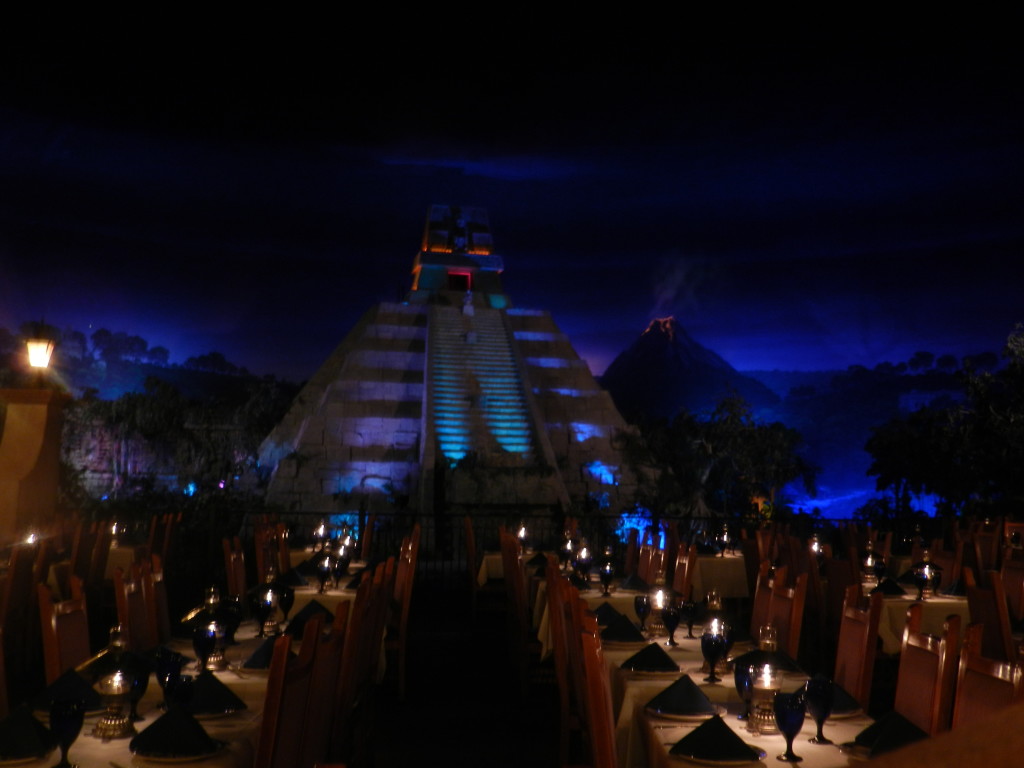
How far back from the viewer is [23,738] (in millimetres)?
2730

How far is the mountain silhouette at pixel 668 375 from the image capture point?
57469 mm

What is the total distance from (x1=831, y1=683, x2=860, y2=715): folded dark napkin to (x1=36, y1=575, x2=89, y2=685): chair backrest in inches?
122

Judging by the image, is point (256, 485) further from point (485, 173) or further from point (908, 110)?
point (485, 173)

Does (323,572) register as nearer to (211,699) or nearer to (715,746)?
(211,699)

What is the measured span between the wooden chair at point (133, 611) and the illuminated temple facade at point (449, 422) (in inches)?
458

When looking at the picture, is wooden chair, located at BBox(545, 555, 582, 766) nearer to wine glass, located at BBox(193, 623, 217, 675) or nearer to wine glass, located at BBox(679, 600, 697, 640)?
wine glass, located at BBox(679, 600, 697, 640)

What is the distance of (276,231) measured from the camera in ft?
156

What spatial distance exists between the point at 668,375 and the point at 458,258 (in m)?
24.8

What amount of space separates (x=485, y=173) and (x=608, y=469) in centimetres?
2967

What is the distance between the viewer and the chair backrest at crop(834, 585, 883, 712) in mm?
4160

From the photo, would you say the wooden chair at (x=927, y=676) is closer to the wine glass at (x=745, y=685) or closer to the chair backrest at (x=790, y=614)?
the wine glass at (x=745, y=685)

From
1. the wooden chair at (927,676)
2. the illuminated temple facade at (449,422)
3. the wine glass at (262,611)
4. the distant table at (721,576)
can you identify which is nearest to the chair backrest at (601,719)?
the wooden chair at (927,676)

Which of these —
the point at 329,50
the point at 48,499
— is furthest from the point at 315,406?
the point at 48,499

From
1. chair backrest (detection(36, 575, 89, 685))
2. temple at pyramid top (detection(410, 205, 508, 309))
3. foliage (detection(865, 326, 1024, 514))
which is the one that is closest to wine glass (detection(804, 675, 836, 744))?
chair backrest (detection(36, 575, 89, 685))
